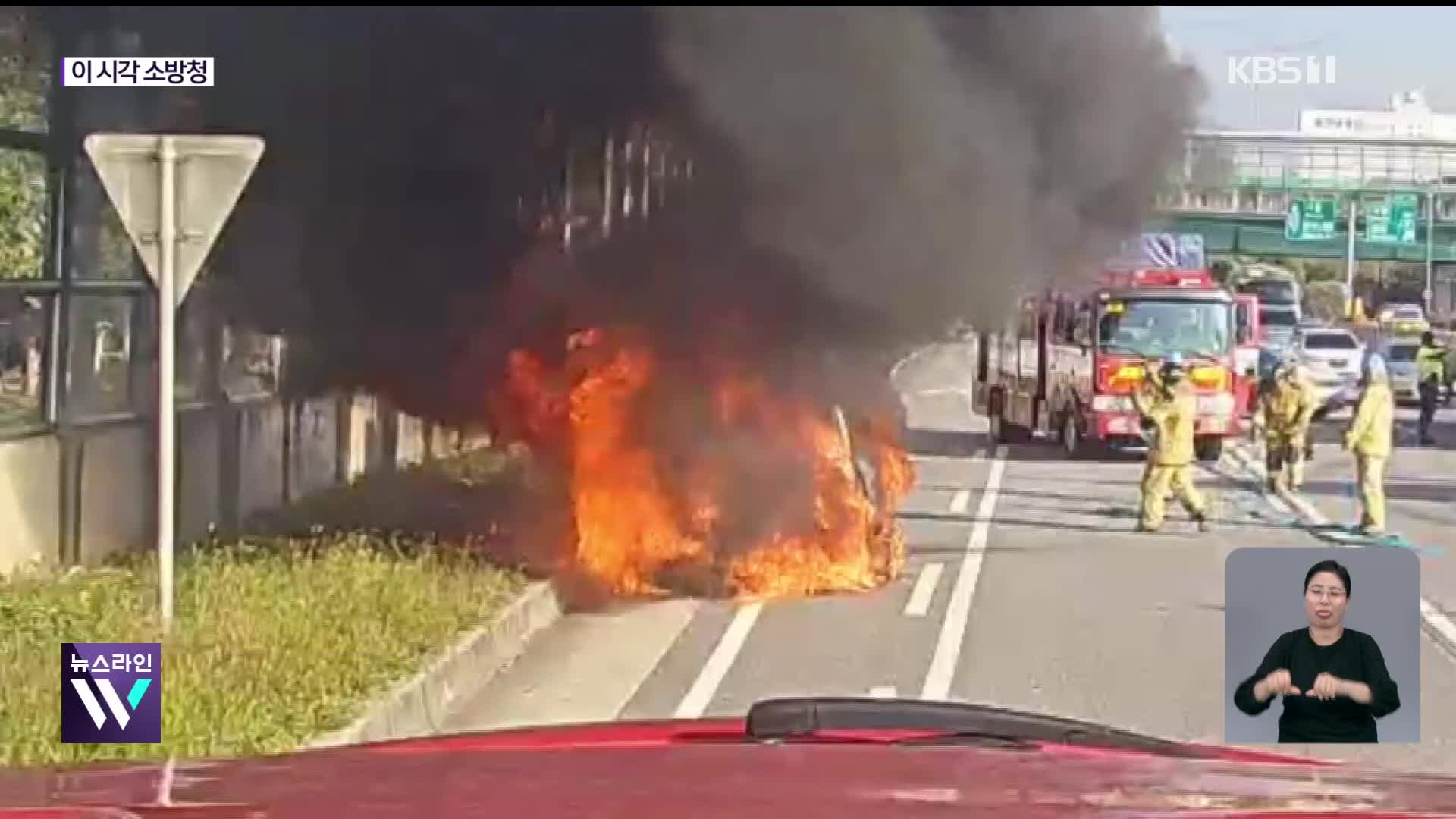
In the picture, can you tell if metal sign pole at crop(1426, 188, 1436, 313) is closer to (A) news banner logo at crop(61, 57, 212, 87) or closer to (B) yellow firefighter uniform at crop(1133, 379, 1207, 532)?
(B) yellow firefighter uniform at crop(1133, 379, 1207, 532)

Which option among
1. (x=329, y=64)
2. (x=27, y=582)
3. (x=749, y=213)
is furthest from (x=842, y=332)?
(x=27, y=582)

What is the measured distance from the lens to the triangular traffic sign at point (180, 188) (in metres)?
8.30

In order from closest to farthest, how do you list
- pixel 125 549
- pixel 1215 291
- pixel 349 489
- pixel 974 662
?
pixel 974 662
pixel 125 549
pixel 349 489
pixel 1215 291

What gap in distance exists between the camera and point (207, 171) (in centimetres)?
841

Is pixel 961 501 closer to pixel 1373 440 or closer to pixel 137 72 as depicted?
pixel 1373 440

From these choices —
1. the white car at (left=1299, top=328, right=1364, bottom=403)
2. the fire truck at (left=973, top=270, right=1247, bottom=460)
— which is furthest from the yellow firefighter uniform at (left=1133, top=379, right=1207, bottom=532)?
the white car at (left=1299, top=328, right=1364, bottom=403)

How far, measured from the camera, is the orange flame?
1236 cm

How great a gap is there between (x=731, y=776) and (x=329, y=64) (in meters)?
12.3

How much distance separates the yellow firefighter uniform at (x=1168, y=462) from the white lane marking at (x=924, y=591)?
2980 millimetres

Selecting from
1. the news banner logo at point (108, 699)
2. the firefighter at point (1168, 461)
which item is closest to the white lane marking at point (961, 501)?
the firefighter at point (1168, 461)

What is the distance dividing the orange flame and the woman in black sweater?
8380mm

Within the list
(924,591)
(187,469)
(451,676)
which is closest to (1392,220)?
(924,591)

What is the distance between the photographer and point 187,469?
13.2 meters

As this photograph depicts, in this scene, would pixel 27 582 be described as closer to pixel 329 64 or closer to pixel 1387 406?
pixel 329 64
